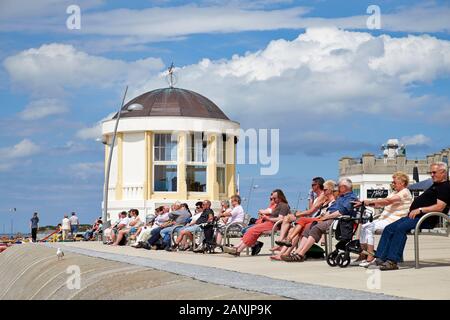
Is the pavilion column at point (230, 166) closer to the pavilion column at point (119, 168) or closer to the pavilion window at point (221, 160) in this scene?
the pavilion window at point (221, 160)

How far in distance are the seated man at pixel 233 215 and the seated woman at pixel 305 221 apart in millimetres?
3899

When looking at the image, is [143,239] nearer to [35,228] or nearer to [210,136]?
[35,228]

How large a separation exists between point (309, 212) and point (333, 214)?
1.32 meters

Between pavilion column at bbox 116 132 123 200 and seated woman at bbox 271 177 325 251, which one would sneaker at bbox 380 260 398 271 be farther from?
pavilion column at bbox 116 132 123 200

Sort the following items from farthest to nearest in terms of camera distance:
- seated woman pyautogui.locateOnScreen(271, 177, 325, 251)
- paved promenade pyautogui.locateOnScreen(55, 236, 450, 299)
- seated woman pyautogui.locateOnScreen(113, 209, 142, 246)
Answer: seated woman pyautogui.locateOnScreen(113, 209, 142, 246)
seated woman pyautogui.locateOnScreen(271, 177, 325, 251)
paved promenade pyautogui.locateOnScreen(55, 236, 450, 299)

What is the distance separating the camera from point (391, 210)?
11297 mm

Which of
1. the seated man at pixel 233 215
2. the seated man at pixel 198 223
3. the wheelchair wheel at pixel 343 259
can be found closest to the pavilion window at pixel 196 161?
the seated man at pixel 198 223

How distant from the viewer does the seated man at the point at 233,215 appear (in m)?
17.5

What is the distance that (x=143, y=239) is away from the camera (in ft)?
71.1

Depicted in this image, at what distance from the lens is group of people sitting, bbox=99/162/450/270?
10531 mm

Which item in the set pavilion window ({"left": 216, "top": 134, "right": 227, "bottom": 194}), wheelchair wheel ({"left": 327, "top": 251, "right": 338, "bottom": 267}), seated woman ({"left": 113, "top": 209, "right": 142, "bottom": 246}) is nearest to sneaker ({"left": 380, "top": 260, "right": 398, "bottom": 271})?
wheelchair wheel ({"left": 327, "top": 251, "right": 338, "bottom": 267})

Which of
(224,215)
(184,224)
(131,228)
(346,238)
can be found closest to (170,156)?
(131,228)

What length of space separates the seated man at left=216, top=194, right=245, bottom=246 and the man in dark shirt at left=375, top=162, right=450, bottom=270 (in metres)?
7.10
